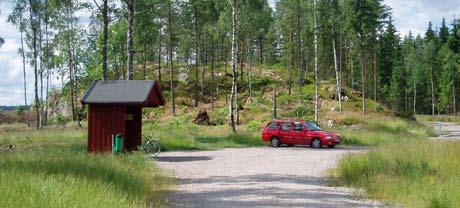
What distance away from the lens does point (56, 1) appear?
2838 cm

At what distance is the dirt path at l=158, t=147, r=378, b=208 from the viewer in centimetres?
1060

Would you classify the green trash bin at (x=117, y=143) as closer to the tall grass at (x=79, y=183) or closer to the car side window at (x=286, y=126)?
the tall grass at (x=79, y=183)

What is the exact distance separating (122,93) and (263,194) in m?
9.74

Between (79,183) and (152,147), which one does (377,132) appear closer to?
(152,147)

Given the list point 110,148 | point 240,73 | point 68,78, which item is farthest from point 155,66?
point 110,148

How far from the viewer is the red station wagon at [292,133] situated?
29.4 meters

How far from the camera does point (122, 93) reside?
19578mm

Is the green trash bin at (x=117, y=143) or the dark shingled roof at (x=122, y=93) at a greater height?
the dark shingled roof at (x=122, y=93)

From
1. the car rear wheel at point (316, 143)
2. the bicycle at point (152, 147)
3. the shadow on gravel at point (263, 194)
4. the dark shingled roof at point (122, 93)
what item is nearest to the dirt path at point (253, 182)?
the shadow on gravel at point (263, 194)

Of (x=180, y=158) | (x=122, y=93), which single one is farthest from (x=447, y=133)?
(x=122, y=93)

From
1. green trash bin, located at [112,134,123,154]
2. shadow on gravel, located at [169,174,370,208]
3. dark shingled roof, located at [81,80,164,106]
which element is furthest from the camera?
dark shingled roof, located at [81,80,164,106]

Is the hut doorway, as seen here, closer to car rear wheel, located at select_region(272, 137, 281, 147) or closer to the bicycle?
the bicycle

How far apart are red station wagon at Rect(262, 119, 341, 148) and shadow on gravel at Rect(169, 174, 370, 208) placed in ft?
48.5

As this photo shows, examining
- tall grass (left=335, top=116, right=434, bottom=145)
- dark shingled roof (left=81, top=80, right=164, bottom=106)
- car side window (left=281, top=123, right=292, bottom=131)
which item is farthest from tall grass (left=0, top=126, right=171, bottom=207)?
tall grass (left=335, top=116, right=434, bottom=145)
